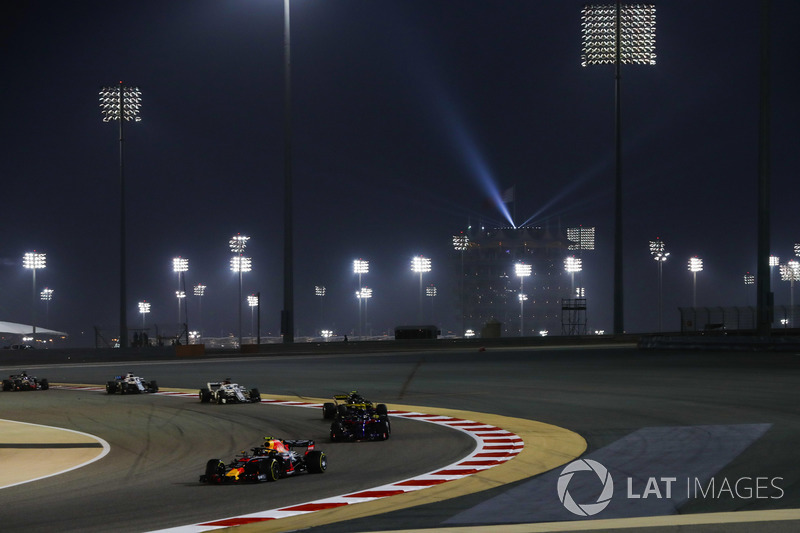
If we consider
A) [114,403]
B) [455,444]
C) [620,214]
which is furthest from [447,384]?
[620,214]

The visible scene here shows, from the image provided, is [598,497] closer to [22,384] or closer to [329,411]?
[329,411]

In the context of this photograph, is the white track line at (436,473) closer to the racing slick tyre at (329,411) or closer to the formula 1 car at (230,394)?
the racing slick tyre at (329,411)

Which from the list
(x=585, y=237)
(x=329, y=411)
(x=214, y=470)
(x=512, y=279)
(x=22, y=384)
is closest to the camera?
(x=214, y=470)

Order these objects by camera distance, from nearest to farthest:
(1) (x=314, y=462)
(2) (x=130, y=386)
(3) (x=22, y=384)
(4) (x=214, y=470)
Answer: (4) (x=214, y=470) < (1) (x=314, y=462) < (2) (x=130, y=386) < (3) (x=22, y=384)

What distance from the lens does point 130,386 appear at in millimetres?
25750

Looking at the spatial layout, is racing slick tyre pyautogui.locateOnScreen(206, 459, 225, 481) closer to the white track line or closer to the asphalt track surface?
the asphalt track surface

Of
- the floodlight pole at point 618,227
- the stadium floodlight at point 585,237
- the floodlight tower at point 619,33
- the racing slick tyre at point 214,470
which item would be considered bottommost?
the racing slick tyre at point 214,470

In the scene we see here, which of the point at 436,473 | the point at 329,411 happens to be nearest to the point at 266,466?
the point at 436,473

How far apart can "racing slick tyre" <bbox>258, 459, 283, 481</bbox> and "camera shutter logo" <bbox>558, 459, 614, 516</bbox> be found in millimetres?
3418

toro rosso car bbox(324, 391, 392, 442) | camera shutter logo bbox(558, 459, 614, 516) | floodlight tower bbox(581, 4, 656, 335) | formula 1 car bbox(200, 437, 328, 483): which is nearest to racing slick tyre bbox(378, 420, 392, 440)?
toro rosso car bbox(324, 391, 392, 442)

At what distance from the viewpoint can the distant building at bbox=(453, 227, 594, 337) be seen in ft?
600

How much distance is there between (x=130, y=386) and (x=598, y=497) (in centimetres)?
1858

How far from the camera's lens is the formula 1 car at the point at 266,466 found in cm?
1124

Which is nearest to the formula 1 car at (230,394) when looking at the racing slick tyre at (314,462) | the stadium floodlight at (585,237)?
the racing slick tyre at (314,462)
